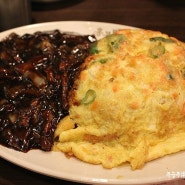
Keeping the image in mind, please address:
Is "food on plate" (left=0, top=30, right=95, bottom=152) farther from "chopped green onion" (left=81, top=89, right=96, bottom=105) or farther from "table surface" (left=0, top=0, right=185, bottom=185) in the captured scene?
"table surface" (left=0, top=0, right=185, bottom=185)

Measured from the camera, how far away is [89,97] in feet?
8.61

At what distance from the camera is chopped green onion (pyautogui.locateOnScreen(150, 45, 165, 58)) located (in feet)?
9.09

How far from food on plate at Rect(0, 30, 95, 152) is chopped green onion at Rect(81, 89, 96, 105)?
169mm

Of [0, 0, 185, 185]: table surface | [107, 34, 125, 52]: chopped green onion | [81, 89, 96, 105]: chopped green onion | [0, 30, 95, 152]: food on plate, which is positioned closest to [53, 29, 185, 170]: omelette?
[81, 89, 96, 105]: chopped green onion

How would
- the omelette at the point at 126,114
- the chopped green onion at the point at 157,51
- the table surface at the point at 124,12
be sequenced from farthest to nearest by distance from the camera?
the table surface at the point at 124,12 < the chopped green onion at the point at 157,51 < the omelette at the point at 126,114

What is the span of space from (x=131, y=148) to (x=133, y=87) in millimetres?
469

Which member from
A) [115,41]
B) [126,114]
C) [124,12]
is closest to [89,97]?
[126,114]

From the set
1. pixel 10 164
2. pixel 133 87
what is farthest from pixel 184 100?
pixel 10 164

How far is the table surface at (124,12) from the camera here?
4.57 meters

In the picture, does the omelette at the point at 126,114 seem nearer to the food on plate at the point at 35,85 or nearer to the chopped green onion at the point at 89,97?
the chopped green onion at the point at 89,97

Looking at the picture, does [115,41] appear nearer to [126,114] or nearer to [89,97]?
[89,97]

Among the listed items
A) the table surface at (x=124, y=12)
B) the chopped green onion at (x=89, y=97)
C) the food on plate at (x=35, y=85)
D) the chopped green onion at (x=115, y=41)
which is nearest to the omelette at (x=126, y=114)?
the chopped green onion at (x=89, y=97)

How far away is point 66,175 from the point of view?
2.27 metres

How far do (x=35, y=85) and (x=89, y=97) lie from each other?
1.67 ft
